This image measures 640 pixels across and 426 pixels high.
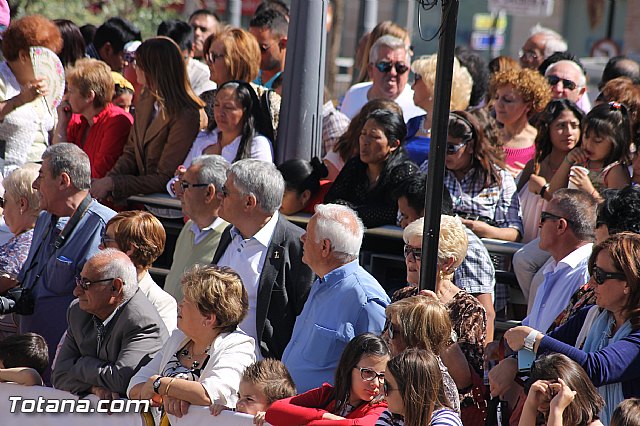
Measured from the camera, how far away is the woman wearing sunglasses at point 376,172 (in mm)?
6664

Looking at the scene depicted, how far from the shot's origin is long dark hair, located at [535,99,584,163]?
7156 millimetres

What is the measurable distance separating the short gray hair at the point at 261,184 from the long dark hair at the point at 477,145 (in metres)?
1.19

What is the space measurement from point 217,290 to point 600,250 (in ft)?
5.73

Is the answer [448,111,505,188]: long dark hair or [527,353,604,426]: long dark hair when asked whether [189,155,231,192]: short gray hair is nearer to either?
[448,111,505,188]: long dark hair

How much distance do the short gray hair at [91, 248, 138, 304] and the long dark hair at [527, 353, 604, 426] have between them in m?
2.26

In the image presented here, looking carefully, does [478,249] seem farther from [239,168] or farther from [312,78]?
[312,78]

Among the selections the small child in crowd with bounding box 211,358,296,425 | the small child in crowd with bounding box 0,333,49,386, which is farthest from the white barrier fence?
the small child in crowd with bounding box 211,358,296,425

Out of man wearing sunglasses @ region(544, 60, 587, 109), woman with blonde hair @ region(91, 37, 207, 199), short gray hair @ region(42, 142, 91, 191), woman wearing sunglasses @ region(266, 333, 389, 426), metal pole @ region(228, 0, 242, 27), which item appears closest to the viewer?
woman wearing sunglasses @ region(266, 333, 389, 426)

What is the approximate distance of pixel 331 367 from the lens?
538 cm

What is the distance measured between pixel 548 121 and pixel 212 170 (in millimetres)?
2140

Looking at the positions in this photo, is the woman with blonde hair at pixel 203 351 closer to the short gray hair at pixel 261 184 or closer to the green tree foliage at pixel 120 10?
the short gray hair at pixel 261 184

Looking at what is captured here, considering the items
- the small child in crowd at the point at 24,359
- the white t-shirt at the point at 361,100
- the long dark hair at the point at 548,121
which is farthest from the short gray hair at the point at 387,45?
the small child in crowd at the point at 24,359

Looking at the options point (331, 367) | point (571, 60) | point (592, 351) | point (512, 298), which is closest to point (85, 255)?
point (331, 367)

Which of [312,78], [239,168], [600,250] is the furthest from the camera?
[312,78]
